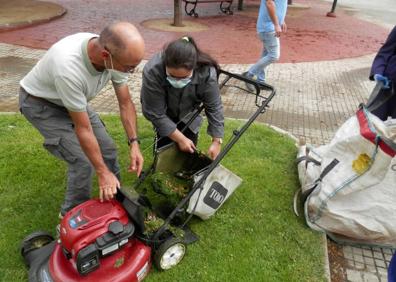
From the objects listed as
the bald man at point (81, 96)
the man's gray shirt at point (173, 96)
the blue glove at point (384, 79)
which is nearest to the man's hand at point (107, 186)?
the bald man at point (81, 96)

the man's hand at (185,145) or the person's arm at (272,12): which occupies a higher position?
the person's arm at (272,12)

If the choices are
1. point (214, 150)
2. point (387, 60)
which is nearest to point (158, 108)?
point (214, 150)

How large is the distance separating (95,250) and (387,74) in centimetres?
281

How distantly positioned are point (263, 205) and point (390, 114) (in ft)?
4.71

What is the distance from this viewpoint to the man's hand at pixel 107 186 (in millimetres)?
2436

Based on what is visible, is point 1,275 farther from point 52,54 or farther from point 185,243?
point 52,54

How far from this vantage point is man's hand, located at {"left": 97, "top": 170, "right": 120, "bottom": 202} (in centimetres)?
244

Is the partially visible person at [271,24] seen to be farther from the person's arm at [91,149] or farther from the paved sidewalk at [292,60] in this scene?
the person's arm at [91,149]

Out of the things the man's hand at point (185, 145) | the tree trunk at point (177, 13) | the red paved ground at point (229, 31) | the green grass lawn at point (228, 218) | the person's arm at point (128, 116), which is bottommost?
the red paved ground at point (229, 31)

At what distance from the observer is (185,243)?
2846mm

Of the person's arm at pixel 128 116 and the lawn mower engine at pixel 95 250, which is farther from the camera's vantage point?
the person's arm at pixel 128 116

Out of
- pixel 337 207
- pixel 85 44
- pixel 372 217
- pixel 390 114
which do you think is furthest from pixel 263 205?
pixel 85 44

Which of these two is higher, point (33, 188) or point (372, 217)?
point (372, 217)

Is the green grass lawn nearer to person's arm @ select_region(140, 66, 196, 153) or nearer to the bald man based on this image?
the bald man
